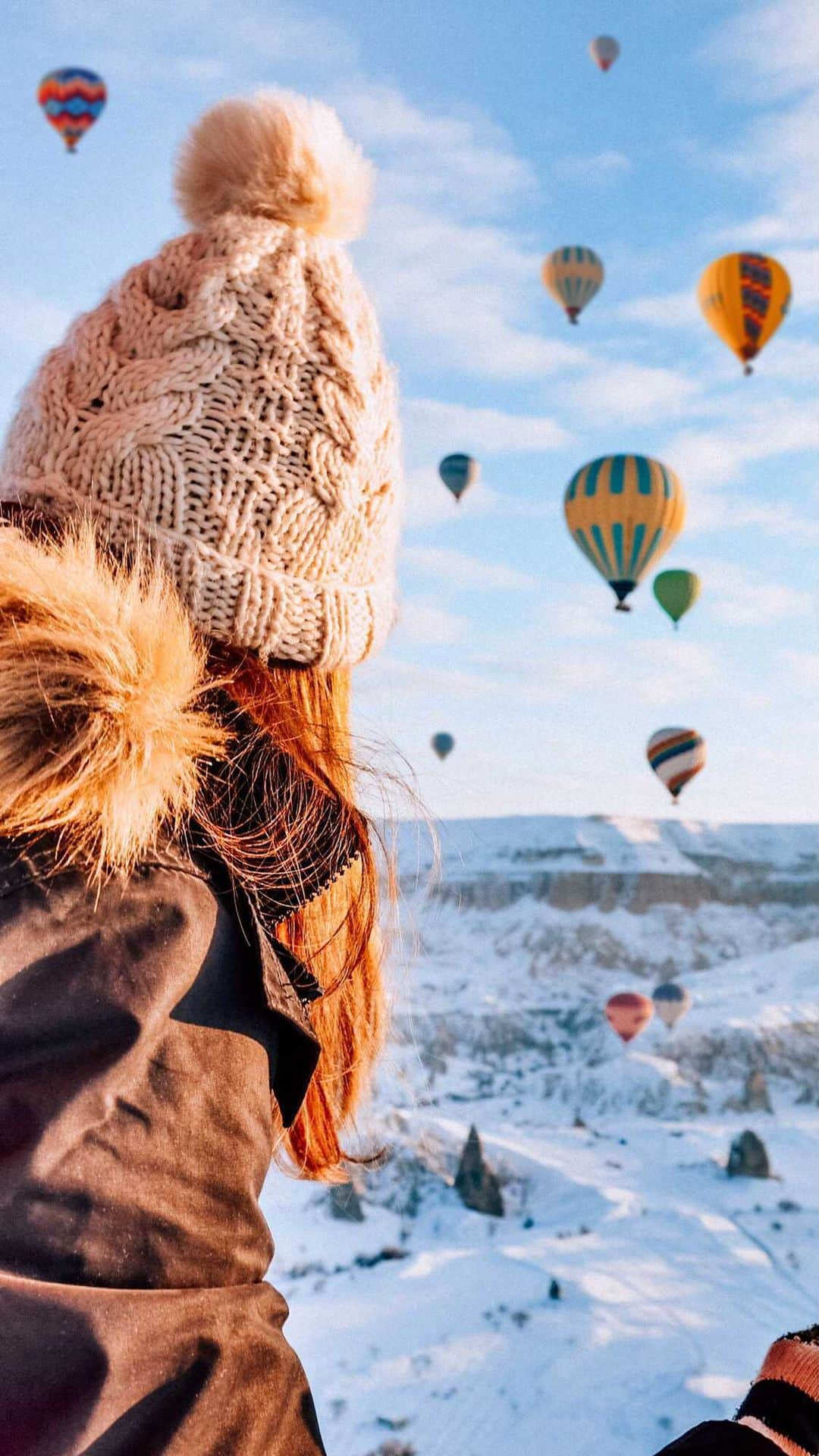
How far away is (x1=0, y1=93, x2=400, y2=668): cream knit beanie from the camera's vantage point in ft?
2.66

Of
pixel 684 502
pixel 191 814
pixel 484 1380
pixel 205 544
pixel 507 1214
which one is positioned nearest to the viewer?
pixel 191 814

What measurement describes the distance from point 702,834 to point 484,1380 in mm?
41030

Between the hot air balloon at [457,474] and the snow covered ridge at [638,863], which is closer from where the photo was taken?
→ the hot air balloon at [457,474]

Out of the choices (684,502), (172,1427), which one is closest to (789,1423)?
(172,1427)

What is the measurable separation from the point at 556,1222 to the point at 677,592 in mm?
9294

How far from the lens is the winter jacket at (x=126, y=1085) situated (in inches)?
22.6

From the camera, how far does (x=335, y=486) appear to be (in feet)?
2.82

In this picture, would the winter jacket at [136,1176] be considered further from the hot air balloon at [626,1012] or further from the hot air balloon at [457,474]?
the hot air balloon at [626,1012]

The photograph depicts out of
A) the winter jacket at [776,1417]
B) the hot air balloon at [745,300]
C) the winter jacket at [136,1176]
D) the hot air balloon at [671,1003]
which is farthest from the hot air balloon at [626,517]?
the winter jacket at [136,1176]

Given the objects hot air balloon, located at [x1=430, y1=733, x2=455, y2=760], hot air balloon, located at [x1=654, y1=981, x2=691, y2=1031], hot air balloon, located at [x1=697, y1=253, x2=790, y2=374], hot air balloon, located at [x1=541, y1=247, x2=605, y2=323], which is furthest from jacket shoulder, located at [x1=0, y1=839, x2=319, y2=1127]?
hot air balloon, located at [x1=654, y1=981, x2=691, y2=1031]

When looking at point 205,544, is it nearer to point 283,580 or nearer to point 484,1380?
point 283,580

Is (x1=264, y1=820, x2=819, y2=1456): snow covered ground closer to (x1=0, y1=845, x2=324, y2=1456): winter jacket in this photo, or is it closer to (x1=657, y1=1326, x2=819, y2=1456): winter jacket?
(x1=0, y1=845, x2=324, y2=1456): winter jacket

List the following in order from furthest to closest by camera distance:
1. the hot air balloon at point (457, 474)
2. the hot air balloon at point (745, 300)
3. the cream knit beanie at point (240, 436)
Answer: the hot air balloon at point (457, 474) < the hot air balloon at point (745, 300) < the cream knit beanie at point (240, 436)

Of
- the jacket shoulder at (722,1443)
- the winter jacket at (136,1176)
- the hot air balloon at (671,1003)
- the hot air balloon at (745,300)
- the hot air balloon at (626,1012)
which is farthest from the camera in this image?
the hot air balloon at (671,1003)
